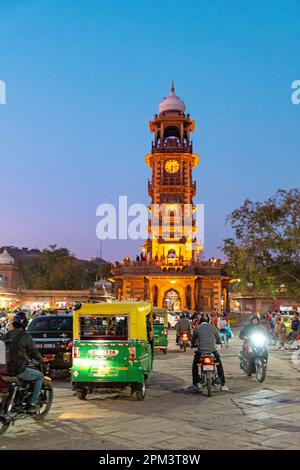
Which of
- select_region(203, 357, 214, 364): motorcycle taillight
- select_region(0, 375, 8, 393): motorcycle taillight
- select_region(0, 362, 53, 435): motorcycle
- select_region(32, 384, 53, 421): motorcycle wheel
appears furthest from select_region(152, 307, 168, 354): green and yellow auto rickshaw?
select_region(0, 375, 8, 393): motorcycle taillight

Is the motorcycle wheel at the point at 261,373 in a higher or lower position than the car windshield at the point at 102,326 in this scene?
lower

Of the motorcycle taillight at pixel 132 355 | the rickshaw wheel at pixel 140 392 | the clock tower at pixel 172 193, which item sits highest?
the clock tower at pixel 172 193

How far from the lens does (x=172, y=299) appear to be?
62.8 meters

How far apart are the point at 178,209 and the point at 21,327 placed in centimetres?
5818

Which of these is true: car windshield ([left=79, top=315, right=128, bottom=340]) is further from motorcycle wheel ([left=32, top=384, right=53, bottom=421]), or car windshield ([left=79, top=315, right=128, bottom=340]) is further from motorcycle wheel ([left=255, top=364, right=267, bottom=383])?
motorcycle wheel ([left=255, top=364, right=267, bottom=383])

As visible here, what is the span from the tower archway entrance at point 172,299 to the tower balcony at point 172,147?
686 inches

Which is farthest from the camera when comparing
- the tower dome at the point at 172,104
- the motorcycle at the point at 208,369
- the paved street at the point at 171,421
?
the tower dome at the point at 172,104

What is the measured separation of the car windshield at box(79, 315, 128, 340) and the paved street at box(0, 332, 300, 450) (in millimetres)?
1274

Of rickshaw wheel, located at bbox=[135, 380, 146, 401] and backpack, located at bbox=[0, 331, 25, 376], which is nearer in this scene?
backpack, located at bbox=[0, 331, 25, 376]

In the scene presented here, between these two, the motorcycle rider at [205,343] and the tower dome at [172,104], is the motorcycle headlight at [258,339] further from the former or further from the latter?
the tower dome at [172,104]

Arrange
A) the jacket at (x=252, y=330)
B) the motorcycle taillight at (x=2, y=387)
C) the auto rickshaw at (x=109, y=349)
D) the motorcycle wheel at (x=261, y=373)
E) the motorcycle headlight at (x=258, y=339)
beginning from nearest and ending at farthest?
the motorcycle taillight at (x=2, y=387) < the auto rickshaw at (x=109, y=349) < the motorcycle wheel at (x=261, y=373) < the motorcycle headlight at (x=258, y=339) < the jacket at (x=252, y=330)

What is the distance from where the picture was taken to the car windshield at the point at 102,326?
35.3ft

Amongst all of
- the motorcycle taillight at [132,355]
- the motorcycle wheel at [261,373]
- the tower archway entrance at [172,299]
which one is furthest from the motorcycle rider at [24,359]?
the tower archway entrance at [172,299]

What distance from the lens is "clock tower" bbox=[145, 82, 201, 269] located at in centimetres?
6488
